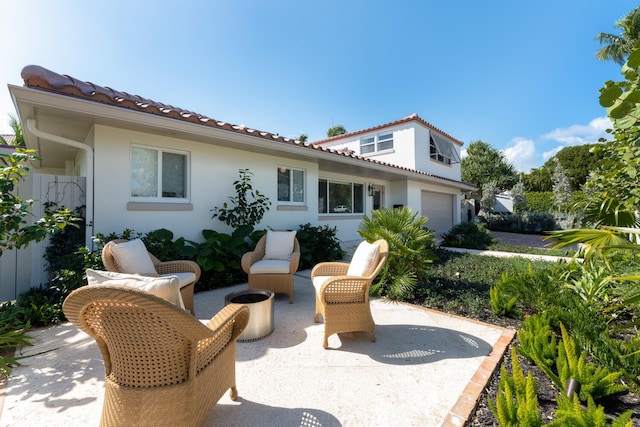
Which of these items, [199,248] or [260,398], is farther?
[199,248]

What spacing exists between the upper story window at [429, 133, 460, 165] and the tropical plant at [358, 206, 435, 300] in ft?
38.5

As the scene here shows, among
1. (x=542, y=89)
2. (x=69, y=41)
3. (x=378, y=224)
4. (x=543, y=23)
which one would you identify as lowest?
(x=378, y=224)

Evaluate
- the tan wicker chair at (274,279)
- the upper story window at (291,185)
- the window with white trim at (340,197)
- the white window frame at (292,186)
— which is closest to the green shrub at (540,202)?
the window with white trim at (340,197)

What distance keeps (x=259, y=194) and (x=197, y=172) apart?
167 cm

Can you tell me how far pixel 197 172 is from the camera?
6598 mm

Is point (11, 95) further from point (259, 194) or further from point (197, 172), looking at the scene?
point (259, 194)

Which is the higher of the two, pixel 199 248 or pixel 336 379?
pixel 199 248

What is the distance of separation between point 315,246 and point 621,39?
2397cm

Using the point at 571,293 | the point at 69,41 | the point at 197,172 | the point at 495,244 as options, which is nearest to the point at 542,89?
the point at 495,244

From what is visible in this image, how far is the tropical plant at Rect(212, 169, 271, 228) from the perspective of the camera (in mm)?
6898

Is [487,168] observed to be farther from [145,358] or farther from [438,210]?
[145,358]

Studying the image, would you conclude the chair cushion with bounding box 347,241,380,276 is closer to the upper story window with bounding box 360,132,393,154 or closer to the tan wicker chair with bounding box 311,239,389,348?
the tan wicker chair with bounding box 311,239,389,348

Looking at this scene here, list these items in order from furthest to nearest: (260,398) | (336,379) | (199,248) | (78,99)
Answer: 1. (199,248)
2. (78,99)
3. (336,379)
4. (260,398)

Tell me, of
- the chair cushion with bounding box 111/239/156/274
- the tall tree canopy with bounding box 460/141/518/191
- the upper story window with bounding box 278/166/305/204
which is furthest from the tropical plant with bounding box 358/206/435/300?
the tall tree canopy with bounding box 460/141/518/191
